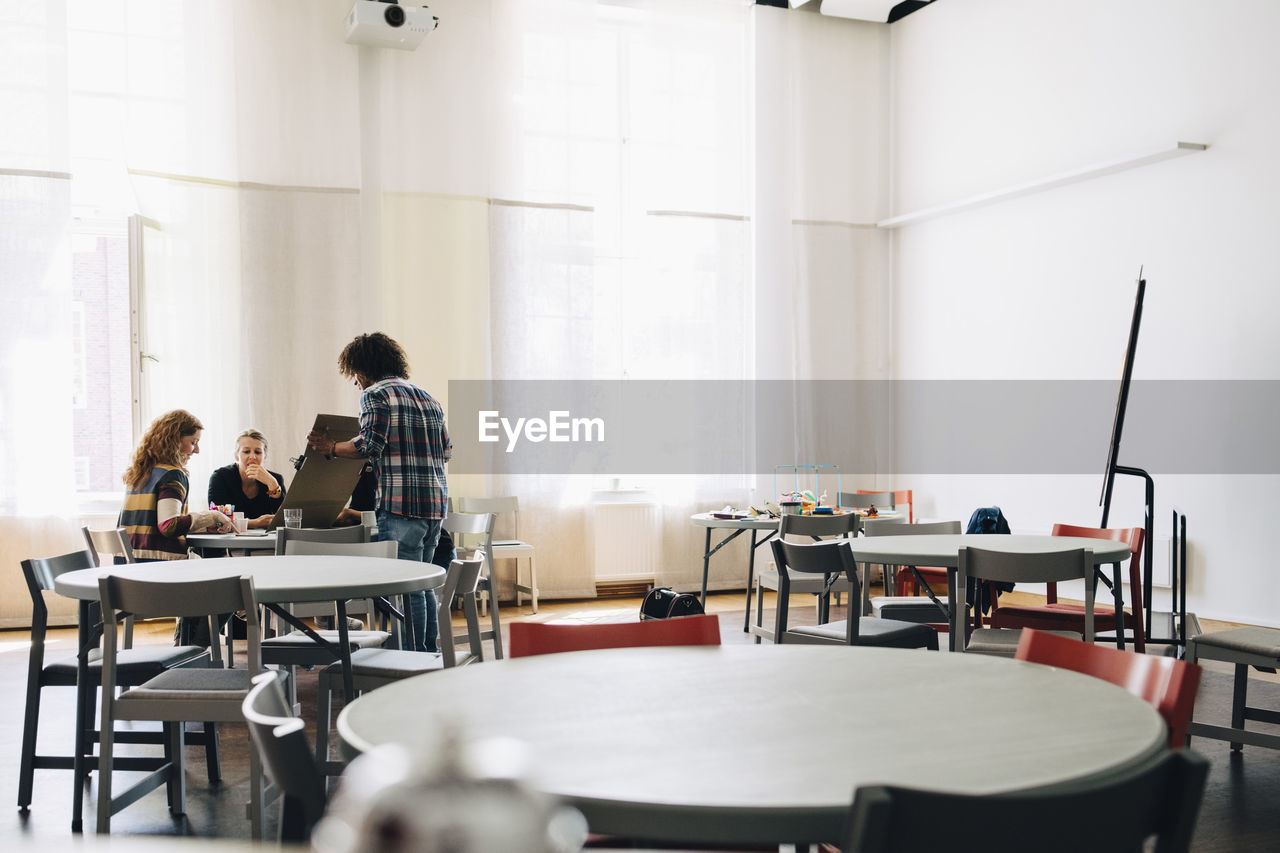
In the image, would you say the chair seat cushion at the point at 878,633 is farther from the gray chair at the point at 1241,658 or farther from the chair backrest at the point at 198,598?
the chair backrest at the point at 198,598

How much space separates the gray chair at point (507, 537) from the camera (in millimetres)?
7180

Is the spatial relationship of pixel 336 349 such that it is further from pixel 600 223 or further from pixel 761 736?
pixel 761 736

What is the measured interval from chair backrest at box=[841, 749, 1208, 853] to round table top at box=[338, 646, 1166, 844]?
0.45 ft

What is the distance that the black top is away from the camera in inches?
229

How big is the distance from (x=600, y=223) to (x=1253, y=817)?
6074 millimetres

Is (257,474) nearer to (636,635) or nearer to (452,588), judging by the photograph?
(452,588)

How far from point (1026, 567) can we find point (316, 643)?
235 centimetres

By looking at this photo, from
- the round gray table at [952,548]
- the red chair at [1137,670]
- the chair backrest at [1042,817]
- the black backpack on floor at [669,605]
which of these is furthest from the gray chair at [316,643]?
the chair backrest at [1042,817]

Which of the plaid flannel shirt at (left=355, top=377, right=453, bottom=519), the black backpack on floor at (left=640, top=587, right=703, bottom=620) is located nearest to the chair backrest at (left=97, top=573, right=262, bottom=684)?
the plaid flannel shirt at (left=355, top=377, right=453, bottom=519)

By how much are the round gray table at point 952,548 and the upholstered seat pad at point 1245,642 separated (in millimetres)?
353

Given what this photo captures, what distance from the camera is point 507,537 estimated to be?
307 inches

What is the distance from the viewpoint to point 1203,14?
664cm

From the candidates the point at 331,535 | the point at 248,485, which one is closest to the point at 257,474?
the point at 248,485

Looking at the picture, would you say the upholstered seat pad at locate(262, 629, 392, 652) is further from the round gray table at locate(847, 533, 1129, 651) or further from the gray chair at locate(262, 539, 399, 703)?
the round gray table at locate(847, 533, 1129, 651)
